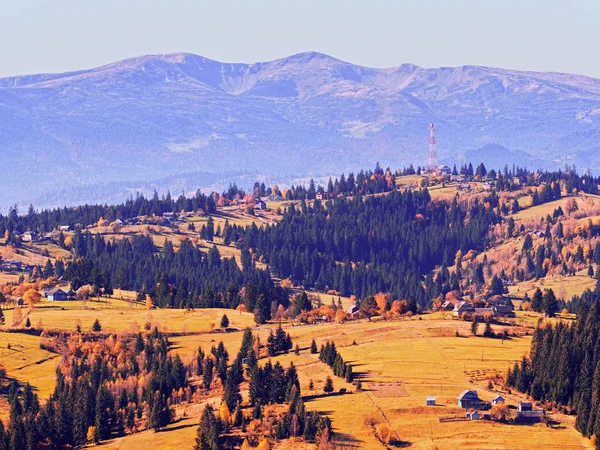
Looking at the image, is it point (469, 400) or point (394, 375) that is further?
point (394, 375)

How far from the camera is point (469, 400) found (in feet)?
468

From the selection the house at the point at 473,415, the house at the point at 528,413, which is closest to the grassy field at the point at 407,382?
the house at the point at 473,415

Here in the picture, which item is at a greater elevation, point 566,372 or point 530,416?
point 566,372

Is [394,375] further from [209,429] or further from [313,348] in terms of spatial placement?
[209,429]

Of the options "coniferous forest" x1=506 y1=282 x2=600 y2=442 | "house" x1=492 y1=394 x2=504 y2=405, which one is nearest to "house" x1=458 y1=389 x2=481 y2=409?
"house" x1=492 y1=394 x2=504 y2=405

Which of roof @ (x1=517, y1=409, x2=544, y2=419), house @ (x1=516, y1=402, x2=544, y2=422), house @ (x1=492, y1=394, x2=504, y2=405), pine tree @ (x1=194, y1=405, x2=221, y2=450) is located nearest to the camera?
pine tree @ (x1=194, y1=405, x2=221, y2=450)

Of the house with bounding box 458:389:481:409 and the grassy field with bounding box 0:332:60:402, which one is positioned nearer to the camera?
the house with bounding box 458:389:481:409

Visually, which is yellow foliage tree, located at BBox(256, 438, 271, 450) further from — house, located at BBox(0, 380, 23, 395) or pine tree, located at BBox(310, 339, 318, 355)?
house, located at BBox(0, 380, 23, 395)

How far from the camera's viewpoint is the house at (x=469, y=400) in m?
142

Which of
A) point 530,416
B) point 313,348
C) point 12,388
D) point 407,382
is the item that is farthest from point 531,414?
point 12,388

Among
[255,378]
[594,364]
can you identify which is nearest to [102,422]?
[255,378]

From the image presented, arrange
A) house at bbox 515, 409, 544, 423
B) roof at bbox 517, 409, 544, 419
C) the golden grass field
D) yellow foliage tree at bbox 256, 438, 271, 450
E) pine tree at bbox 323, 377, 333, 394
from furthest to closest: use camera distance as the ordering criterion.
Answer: pine tree at bbox 323, 377, 333, 394
roof at bbox 517, 409, 544, 419
house at bbox 515, 409, 544, 423
the golden grass field
yellow foliage tree at bbox 256, 438, 271, 450

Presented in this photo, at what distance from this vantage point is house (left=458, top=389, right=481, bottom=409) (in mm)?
142125

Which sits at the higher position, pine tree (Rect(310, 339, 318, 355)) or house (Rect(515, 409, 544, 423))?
pine tree (Rect(310, 339, 318, 355))
